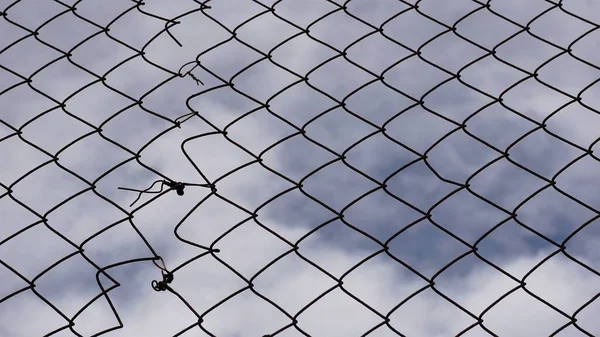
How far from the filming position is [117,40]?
3.22 metres

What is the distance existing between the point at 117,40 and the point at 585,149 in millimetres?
1606

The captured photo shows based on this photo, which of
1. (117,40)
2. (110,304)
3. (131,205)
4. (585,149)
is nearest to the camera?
(110,304)

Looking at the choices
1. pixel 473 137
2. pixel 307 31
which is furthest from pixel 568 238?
pixel 307 31

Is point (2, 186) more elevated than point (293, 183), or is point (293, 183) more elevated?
point (2, 186)

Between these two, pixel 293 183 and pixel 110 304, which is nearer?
pixel 110 304

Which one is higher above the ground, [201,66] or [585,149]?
[201,66]

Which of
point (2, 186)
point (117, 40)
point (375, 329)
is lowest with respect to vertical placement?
point (375, 329)

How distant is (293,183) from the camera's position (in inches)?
110

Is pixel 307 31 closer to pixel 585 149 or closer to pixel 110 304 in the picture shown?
pixel 585 149

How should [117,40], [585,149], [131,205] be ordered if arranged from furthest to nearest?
1. [117,40]
2. [585,149]
3. [131,205]

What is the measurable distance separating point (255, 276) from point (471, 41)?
49.6 inches

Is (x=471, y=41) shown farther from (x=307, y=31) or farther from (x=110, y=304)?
(x=110, y=304)

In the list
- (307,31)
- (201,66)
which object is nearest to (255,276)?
(201,66)

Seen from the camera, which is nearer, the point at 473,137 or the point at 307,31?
the point at 473,137
